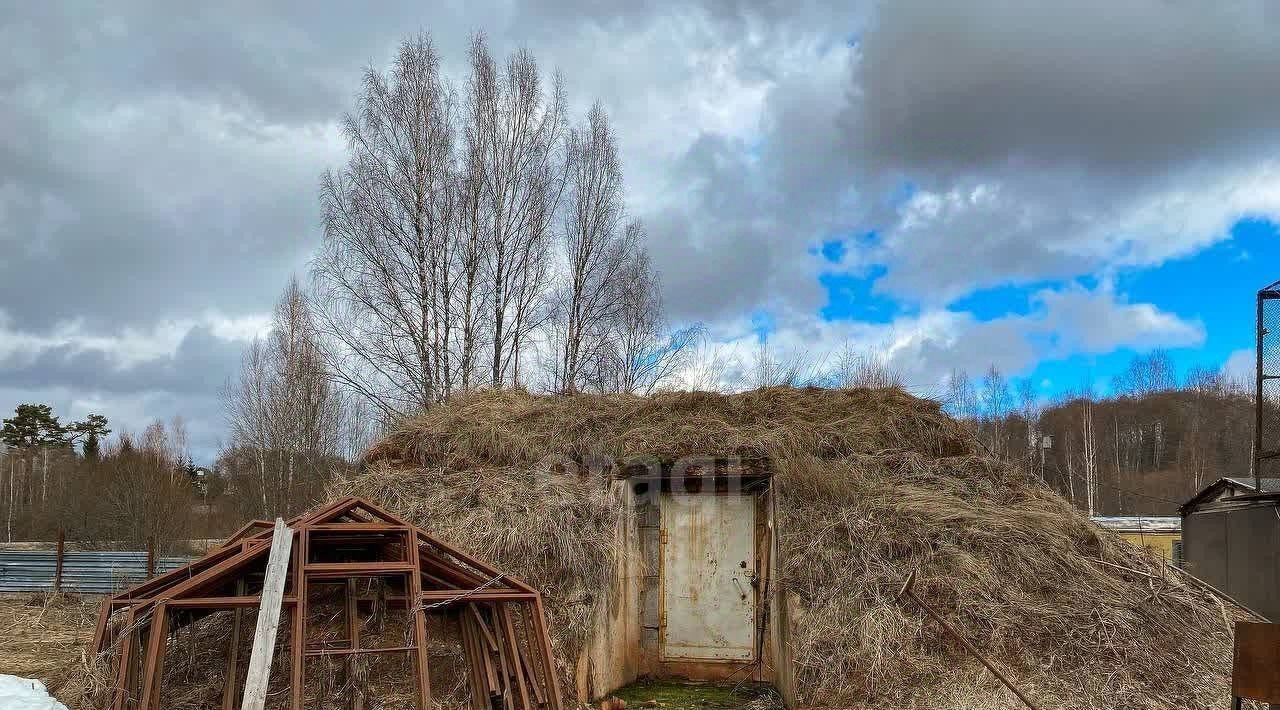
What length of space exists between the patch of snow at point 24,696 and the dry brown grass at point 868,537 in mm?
3440

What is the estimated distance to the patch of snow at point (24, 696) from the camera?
18.0ft

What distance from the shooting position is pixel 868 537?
7.74 m

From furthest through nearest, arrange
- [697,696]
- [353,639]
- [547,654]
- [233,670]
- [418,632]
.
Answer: [697,696] → [353,639] → [547,654] → [233,670] → [418,632]

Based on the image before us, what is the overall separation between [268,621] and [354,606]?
1342mm

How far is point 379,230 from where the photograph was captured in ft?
52.1

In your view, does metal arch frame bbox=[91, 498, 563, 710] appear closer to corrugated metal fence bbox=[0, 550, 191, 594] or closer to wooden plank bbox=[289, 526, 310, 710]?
wooden plank bbox=[289, 526, 310, 710]

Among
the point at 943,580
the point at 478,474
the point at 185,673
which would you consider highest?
the point at 478,474

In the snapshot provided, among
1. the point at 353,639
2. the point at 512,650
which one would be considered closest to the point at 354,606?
the point at 353,639

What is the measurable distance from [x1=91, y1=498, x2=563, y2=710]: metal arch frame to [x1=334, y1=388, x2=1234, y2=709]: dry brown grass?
32.6 inches

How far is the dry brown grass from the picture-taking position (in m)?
6.67

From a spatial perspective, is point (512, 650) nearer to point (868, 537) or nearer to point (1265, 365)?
point (868, 537)

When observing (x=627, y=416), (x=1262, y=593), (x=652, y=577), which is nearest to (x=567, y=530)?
(x=652, y=577)

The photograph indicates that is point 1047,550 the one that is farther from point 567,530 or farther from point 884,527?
point 567,530

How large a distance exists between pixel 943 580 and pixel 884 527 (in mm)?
764
